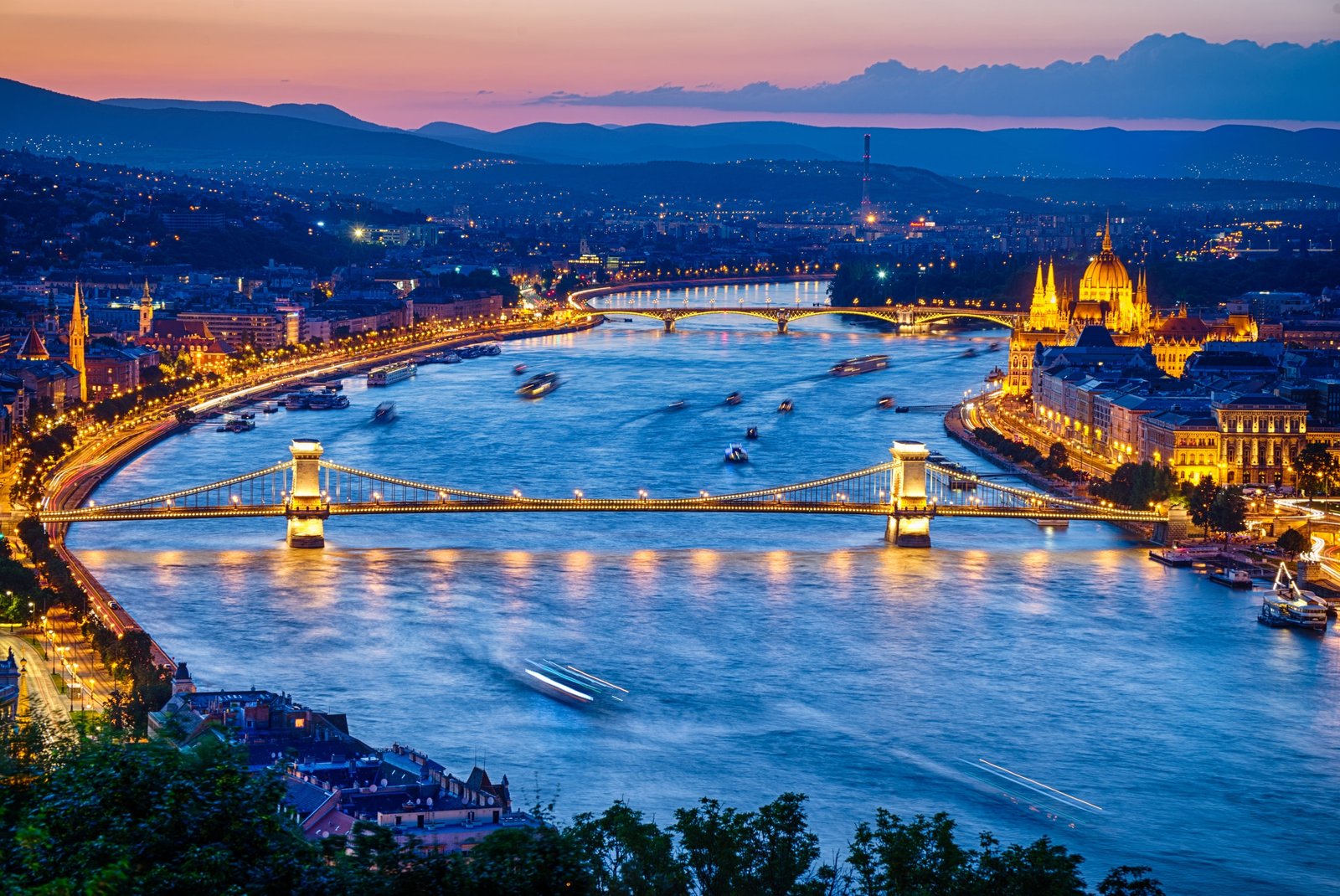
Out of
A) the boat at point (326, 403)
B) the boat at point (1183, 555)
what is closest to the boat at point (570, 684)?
the boat at point (1183, 555)

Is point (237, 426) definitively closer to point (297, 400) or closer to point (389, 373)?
point (297, 400)

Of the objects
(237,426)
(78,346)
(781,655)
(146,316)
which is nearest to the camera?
(781,655)

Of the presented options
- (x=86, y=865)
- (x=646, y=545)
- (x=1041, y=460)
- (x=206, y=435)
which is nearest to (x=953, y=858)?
(x=86, y=865)

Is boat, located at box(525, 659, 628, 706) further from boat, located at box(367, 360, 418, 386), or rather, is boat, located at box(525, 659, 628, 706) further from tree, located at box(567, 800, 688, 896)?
boat, located at box(367, 360, 418, 386)

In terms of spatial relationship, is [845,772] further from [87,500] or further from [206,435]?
[206,435]

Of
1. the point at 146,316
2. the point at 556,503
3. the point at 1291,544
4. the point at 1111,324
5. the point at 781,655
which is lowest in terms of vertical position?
the point at 781,655

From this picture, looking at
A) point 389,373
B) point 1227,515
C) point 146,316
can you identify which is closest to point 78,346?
point 389,373

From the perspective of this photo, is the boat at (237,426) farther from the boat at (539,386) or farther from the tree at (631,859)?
the tree at (631,859)
